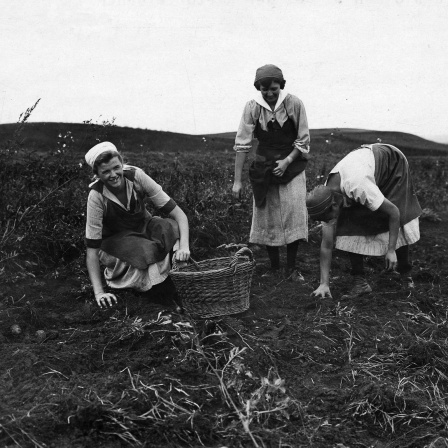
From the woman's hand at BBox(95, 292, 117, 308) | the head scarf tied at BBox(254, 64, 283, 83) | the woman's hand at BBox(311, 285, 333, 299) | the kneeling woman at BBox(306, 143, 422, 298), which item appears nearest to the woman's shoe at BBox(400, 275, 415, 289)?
the kneeling woman at BBox(306, 143, 422, 298)

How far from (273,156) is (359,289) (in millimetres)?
1099

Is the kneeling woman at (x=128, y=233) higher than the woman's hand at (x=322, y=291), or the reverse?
the kneeling woman at (x=128, y=233)

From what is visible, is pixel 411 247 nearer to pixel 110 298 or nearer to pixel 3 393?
pixel 110 298

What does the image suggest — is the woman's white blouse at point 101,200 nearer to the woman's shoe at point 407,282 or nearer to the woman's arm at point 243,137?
the woman's arm at point 243,137

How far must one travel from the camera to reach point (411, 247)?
545cm

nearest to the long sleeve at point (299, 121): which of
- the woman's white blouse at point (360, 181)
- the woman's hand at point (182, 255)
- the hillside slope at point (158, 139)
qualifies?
the woman's white blouse at point (360, 181)

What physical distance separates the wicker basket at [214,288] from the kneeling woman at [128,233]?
10.7 inches

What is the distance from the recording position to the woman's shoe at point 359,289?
394 centimetres

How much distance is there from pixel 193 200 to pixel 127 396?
9.23 feet

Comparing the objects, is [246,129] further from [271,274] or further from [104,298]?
[104,298]

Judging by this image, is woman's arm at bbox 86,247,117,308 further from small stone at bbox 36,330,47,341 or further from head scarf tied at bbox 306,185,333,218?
head scarf tied at bbox 306,185,333,218

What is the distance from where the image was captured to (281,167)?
4.24m

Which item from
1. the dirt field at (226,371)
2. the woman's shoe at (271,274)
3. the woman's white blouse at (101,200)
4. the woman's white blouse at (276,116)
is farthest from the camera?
the woman's shoe at (271,274)

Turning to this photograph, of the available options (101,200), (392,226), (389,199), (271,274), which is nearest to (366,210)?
(389,199)
